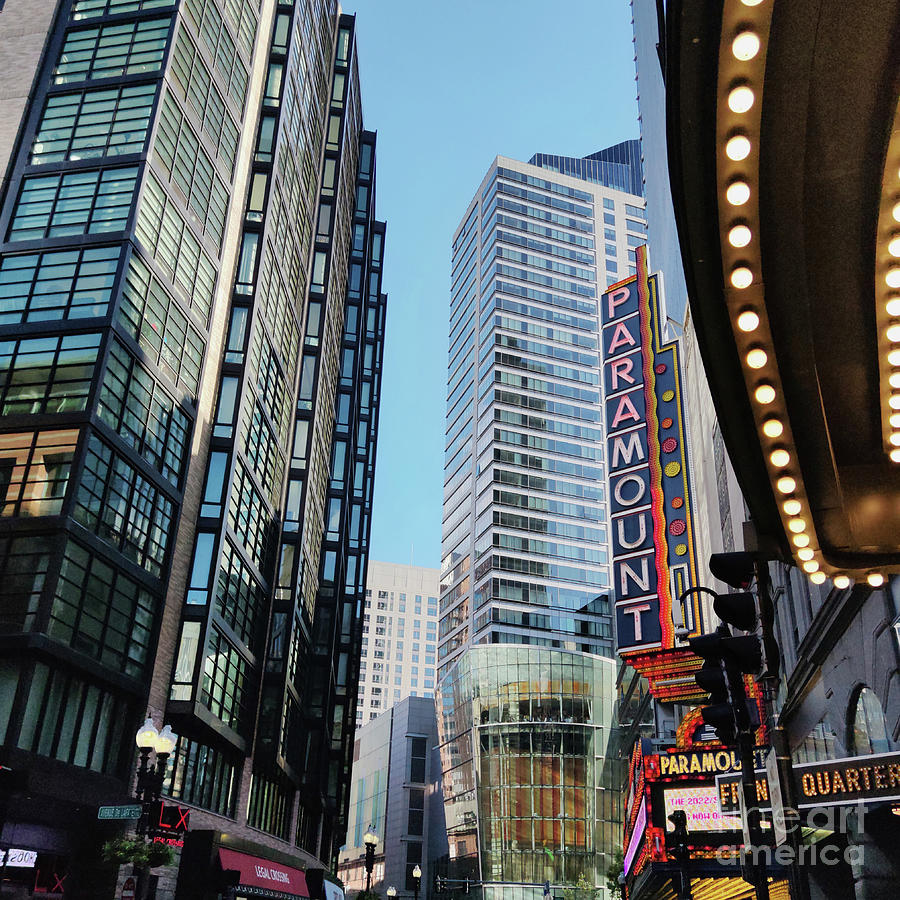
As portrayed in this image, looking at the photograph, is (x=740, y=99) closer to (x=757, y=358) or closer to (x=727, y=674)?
(x=757, y=358)

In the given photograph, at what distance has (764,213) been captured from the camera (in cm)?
671

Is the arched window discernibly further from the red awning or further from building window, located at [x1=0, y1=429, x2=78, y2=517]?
the red awning

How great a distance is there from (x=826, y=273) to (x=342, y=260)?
6792 centimetres

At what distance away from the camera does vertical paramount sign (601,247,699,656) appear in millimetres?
43562

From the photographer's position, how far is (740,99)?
222 inches

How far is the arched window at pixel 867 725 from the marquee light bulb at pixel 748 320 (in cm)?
1170

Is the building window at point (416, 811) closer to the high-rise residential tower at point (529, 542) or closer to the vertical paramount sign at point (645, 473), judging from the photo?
the high-rise residential tower at point (529, 542)

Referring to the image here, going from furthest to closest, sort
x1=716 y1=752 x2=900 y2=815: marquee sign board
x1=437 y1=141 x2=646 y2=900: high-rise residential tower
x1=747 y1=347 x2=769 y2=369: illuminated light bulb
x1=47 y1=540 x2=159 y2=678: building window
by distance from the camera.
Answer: x1=437 y1=141 x2=646 y2=900: high-rise residential tower → x1=47 y1=540 x2=159 y2=678: building window → x1=716 y1=752 x2=900 y2=815: marquee sign board → x1=747 y1=347 x2=769 y2=369: illuminated light bulb

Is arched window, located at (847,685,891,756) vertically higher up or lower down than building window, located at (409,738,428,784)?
lower down

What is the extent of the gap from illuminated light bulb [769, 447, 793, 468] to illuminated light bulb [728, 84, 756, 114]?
460 cm

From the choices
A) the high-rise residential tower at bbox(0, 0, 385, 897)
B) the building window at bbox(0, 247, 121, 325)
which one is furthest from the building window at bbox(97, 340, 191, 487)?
the building window at bbox(0, 247, 121, 325)

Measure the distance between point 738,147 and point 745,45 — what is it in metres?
0.83

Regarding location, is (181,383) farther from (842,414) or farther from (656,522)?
(842,414)

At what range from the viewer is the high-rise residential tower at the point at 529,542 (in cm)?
7950
